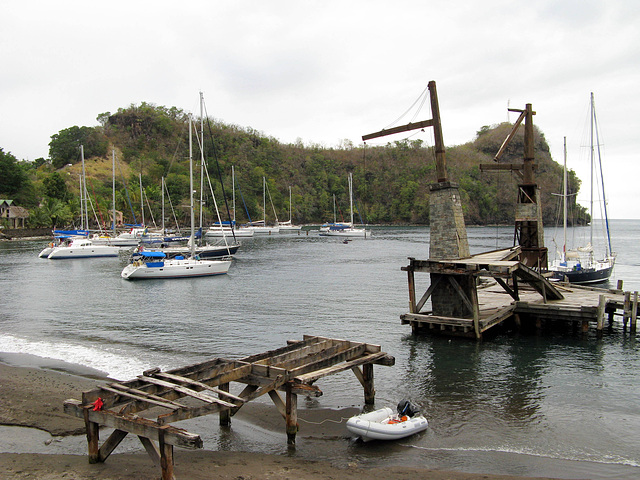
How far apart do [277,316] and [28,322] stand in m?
12.7

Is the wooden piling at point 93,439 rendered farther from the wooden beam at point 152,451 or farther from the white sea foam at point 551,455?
the white sea foam at point 551,455

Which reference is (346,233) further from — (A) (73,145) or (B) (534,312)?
(A) (73,145)

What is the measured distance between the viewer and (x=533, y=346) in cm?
2059

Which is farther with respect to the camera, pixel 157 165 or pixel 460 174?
pixel 460 174

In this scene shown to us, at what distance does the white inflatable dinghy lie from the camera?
447 inches

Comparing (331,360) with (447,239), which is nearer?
(331,360)

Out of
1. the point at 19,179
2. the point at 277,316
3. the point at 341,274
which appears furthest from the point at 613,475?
the point at 19,179

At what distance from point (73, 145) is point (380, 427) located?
16347 cm

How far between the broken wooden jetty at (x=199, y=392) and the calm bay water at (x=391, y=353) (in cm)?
141

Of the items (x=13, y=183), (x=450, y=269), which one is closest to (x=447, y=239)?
(x=450, y=269)

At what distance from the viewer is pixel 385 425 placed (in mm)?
11453

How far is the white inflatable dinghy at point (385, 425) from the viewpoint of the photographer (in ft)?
37.3

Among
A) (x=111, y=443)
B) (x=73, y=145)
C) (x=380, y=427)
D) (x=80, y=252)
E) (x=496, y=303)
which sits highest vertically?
(x=73, y=145)

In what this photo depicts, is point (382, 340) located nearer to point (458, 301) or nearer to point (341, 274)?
point (458, 301)
